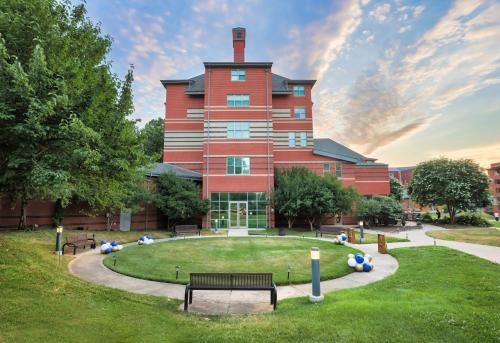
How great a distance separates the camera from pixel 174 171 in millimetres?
29562

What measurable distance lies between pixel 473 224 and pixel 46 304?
42.6m

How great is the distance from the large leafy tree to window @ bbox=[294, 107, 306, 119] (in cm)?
2902

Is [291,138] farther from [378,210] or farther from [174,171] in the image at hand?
[174,171]

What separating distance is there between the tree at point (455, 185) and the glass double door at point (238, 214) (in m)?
24.7

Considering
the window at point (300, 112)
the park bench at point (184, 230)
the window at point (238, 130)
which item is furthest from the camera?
the window at point (300, 112)

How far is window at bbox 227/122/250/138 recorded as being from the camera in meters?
32.8

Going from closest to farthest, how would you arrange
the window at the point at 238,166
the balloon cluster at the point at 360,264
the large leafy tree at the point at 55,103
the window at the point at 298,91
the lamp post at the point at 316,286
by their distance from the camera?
1. the large leafy tree at the point at 55,103
2. the lamp post at the point at 316,286
3. the balloon cluster at the point at 360,264
4. the window at the point at 238,166
5. the window at the point at 298,91

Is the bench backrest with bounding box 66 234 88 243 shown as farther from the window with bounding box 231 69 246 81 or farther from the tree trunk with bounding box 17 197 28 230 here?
the window with bounding box 231 69 246 81

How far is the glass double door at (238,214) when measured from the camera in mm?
31812

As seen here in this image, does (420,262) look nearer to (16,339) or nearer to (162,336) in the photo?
(162,336)

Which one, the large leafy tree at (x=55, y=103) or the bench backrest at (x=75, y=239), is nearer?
the large leafy tree at (x=55, y=103)

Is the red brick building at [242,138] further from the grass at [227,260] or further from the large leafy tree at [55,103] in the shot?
the large leafy tree at [55,103]

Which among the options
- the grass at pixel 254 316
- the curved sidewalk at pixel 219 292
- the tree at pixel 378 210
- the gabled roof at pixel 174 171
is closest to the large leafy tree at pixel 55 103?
the grass at pixel 254 316

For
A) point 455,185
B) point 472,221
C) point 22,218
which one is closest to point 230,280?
point 22,218
